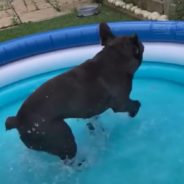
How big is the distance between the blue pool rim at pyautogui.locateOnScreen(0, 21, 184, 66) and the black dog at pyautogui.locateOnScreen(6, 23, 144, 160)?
153 cm

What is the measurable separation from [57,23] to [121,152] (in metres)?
3.31

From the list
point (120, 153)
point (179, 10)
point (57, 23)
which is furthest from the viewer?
point (57, 23)


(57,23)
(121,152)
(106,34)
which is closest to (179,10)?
(57,23)

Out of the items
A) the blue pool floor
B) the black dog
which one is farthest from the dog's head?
the blue pool floor

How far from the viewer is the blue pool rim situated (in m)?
4.66

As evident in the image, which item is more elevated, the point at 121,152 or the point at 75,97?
the point at 75,97

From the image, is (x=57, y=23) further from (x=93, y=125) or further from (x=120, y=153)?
(x=120, y=153)

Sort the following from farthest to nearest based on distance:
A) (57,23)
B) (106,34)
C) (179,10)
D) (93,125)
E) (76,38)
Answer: (57,23) → (179,10) → (76,38) → (93,125) → (106,34)

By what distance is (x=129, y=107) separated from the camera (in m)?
3.45

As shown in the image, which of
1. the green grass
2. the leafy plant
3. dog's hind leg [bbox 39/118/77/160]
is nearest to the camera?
dog's hind leg [bbox 39/118/77/160]

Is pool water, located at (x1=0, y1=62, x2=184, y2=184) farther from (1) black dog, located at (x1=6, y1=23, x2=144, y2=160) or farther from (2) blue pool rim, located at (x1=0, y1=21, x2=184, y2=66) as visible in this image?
(2) blue pool rim, located at (x1=0, y1=21, x2=184, y2=66)

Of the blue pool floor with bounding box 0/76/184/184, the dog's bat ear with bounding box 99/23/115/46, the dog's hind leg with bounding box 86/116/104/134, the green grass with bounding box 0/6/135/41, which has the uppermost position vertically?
the dog's bat ear with bounding box 99/23/115/46

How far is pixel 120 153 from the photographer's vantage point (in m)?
3.62

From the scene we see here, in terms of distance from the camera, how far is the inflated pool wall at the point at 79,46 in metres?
4.61
